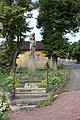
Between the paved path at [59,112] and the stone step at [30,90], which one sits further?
the stone step at [30,90]

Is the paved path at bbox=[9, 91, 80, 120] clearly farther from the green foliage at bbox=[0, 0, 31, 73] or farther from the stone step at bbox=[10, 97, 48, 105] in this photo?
the green foliage at bbox=[0, 0, 31, 73]

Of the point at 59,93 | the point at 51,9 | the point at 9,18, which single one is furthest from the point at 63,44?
the point at 59,93

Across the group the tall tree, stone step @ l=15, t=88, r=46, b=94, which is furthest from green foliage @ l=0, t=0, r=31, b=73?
stone step @ l=15, t=88, r=46, b=94

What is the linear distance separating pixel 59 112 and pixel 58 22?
29.3 meters

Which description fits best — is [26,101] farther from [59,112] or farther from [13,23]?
[13,23]

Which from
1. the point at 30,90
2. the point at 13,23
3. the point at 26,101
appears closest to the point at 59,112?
the point at 26,101

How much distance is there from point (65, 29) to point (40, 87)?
24695 mm

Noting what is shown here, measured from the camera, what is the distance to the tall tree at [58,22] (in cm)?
4150

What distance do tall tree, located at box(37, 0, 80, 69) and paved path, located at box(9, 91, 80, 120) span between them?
85.0 feet

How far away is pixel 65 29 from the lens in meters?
43.1

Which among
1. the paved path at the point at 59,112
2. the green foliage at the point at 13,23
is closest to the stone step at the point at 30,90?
the paved path at the point at 59,112

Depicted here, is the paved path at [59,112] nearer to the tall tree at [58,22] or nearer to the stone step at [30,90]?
the stone step at [30,90]

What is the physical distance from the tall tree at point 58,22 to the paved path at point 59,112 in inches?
1020

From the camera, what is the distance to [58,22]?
41.1 m
